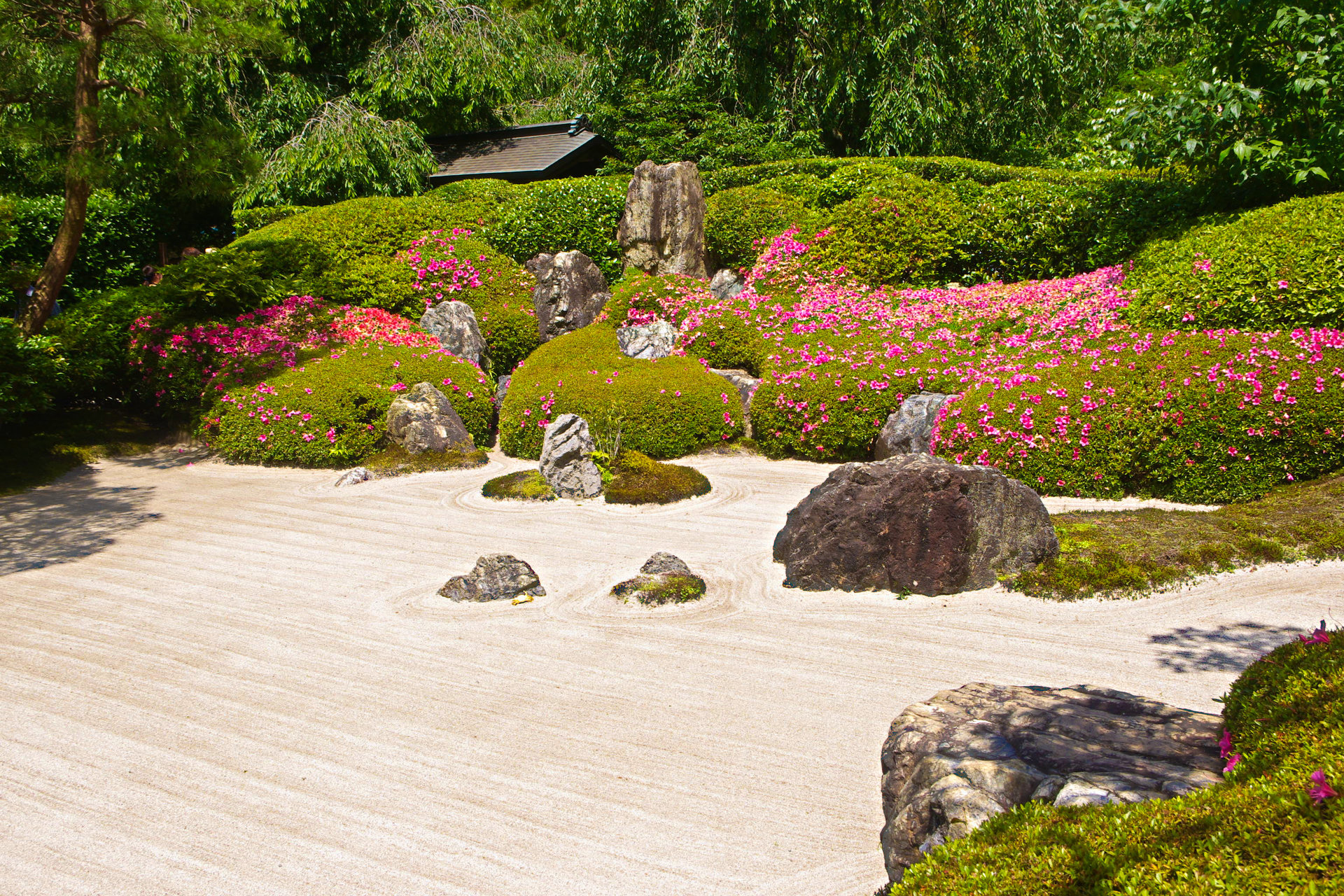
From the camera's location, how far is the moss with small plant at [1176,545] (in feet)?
19.3

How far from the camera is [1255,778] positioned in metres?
2.57

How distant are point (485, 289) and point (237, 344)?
3.56 meters

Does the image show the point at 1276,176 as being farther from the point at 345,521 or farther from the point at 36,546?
the point at 36,546

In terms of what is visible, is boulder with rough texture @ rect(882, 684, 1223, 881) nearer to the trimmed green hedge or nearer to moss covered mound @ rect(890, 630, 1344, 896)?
moss covered mound @ rect(890, 630, 1344, 896)

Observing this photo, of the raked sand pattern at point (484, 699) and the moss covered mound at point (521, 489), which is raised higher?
the moss covered mound at point (521, 489)

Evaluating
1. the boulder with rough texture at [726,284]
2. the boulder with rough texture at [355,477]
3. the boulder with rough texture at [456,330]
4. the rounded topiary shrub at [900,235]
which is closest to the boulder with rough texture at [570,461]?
the boulder with rough texture at [355,477]

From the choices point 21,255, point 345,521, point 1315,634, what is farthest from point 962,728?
point 21,255

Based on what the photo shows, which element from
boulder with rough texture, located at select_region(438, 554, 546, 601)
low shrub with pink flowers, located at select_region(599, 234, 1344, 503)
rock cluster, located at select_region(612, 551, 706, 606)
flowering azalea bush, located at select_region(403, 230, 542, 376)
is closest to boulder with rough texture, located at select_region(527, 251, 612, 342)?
flowering azalea bush, located at select_region(403, 230, 542, 376)

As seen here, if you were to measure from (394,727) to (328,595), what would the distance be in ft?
7.07

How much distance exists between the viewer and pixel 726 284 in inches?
548

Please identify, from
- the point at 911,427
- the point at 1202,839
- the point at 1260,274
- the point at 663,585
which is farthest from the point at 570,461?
the point at 1202,839

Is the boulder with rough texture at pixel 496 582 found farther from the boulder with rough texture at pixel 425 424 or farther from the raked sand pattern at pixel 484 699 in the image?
the boulder with rough texture at pixel 425 424

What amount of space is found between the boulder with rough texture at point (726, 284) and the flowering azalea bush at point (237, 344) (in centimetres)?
425

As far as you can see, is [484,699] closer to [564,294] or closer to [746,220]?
[564,294]
